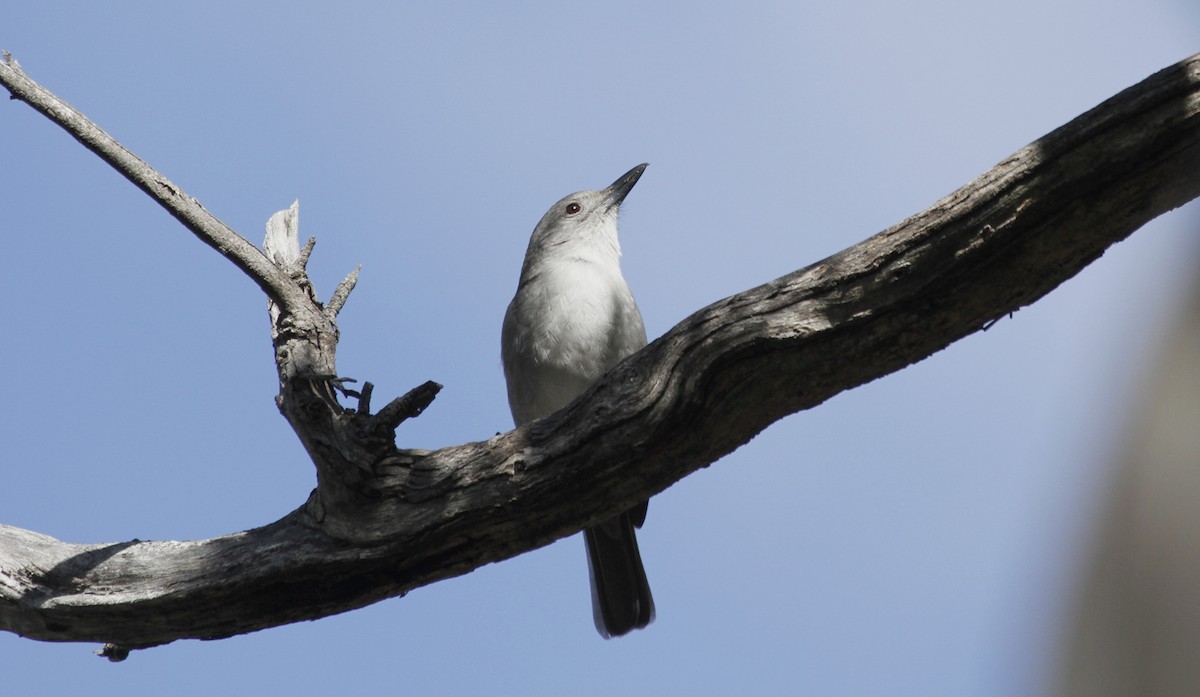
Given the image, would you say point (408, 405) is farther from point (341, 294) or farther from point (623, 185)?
point (623, 185)

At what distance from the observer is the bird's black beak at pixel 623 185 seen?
8.59m

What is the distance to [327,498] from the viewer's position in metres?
4.57

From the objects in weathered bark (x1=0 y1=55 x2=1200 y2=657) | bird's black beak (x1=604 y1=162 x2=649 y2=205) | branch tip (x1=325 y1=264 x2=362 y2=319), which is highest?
bird's black beak (x1=604 y1=162 x2=649 y2=205)

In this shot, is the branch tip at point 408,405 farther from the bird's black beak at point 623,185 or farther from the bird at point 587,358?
the bird's black beak at point 623,185

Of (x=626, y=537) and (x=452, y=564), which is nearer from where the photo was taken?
(x=452, y=564)

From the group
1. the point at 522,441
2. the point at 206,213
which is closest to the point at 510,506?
the point at 522,441

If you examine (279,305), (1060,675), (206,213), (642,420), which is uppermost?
(206,213)

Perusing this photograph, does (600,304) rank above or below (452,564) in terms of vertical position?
above

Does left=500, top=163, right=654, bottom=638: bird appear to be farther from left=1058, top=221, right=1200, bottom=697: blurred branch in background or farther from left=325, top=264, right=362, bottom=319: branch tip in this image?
left=1058, top=221, right=1200, bottom=697: blurred branch in background

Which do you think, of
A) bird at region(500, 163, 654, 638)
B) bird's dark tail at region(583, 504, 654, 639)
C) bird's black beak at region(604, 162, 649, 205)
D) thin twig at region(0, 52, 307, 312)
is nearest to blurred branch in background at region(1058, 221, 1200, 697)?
thin twig at region(0, 52, 307, 312)

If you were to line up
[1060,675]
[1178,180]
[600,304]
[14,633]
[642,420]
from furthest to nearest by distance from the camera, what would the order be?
1. [600,304]
2. [14,633]
3. [642,420]
4. [1178,180]
5. [1060,675]

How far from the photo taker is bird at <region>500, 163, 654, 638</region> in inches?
267

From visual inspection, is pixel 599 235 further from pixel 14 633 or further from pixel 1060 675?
pixel 1060 675

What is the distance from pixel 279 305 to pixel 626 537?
2.94 m
